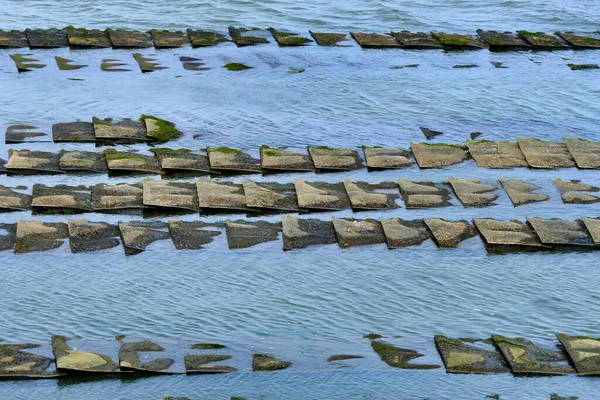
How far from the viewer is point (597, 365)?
915cm

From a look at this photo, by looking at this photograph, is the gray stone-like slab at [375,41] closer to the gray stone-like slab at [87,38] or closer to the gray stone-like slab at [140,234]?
the gray stone-like slab at [87,38]

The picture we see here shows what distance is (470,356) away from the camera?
925 cm

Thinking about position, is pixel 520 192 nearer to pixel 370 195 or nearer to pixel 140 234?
pixel 370 195

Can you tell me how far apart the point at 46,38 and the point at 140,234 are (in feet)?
25.4

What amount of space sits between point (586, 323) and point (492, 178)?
11.3 ft

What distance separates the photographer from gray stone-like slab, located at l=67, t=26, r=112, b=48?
17.6 meters

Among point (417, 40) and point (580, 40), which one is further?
point (580, 40)

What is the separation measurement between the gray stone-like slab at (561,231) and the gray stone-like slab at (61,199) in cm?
511

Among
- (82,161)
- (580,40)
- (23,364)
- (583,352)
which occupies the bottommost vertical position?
(23,364)

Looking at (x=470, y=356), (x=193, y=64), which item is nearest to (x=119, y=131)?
(x=193, y=64)

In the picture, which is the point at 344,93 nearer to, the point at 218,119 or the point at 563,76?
the point at 218,119

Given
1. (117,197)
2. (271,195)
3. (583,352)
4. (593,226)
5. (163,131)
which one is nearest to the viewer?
(583,352)

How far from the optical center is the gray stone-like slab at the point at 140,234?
11039 mm

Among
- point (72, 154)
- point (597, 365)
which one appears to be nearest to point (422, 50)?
point (72, 154)
